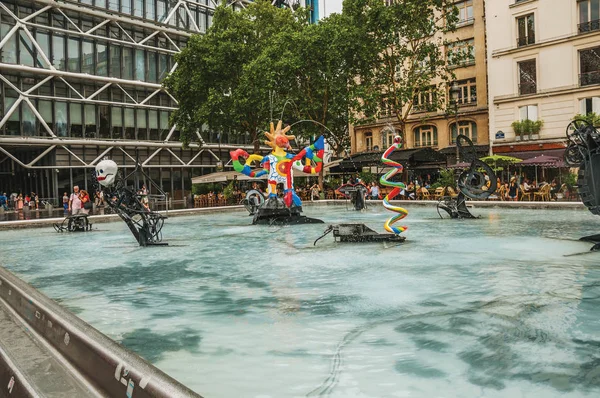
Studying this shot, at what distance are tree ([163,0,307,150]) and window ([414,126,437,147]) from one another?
563 inches

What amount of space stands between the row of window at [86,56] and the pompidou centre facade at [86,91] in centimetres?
8

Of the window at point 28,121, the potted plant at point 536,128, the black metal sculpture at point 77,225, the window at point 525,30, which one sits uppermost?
the window at point 525,30

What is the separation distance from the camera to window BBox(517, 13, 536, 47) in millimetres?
37250

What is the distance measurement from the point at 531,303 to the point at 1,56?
142ft

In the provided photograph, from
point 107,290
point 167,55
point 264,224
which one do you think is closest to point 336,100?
point 264,224

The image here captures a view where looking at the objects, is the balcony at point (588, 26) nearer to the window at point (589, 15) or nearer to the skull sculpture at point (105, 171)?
the window at point (589, 15)

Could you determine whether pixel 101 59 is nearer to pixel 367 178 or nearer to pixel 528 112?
pixel 367 178

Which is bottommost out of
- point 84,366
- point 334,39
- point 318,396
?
point 318,396

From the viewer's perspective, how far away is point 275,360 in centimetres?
493

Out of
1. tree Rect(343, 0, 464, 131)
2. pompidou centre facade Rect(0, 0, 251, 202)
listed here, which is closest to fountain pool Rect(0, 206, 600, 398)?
tree Rect(343, 0, 464, 131)

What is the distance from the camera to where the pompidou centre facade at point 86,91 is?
134 ft

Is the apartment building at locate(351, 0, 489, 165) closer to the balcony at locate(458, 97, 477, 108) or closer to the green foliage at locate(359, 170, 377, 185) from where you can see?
the balcony at locate(458, 97, 477, 108)

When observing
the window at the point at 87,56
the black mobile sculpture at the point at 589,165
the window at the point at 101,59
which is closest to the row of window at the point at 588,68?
the black mobile sculpture at the point at 589,165

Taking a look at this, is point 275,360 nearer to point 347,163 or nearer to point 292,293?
point 292,293
